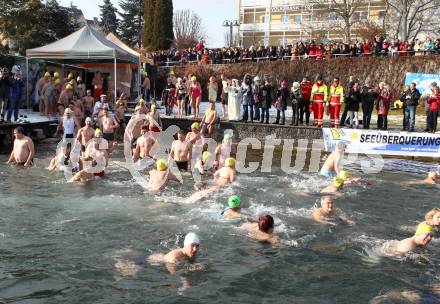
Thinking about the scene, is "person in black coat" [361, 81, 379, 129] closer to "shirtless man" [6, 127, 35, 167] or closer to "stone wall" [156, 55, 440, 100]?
"stone wall" [156, 55, 440, 100]

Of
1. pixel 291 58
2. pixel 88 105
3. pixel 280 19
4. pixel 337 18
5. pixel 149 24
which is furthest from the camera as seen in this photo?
pixel 280 19

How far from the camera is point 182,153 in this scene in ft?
40.8

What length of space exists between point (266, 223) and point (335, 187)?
374cm

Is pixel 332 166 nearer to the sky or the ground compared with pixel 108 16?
nearer to the ground

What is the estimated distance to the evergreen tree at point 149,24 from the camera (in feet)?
151

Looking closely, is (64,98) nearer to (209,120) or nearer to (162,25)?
(209,120)

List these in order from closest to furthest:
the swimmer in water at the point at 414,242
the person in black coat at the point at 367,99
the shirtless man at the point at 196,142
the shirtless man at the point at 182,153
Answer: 1. the swimmer in water at the point at 414,242
2. the shirtless man at the point at 182,153
3. the shirtless man at the point at 196,142
4. the person in black coat at the point at 367,99

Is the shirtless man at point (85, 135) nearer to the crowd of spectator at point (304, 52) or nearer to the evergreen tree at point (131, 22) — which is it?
the crowd of spectator at point (304, 52)

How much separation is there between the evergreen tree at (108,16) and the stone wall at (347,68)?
3148cm

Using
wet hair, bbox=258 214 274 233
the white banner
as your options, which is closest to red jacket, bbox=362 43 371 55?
the white banner

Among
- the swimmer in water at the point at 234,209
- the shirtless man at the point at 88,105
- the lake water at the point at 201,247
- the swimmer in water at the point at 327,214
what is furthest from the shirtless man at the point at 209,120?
the swimmer in water at the point at 234,209

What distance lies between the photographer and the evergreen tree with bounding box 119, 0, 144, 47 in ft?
182

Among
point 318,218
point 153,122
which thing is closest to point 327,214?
point 318,218

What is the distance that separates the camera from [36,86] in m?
20.1
